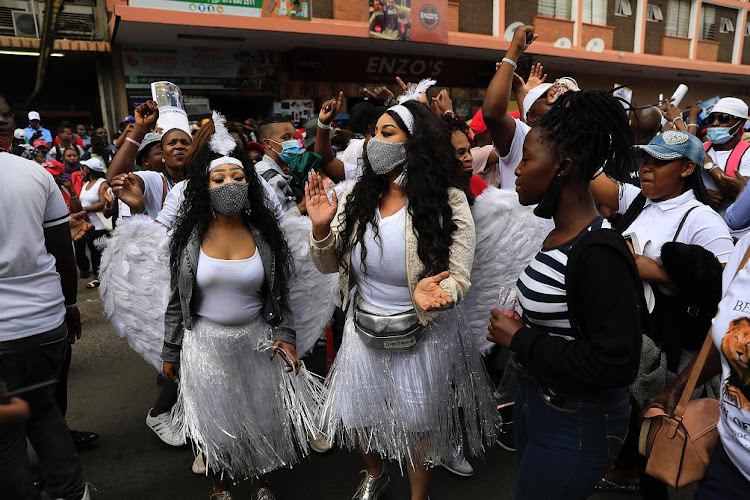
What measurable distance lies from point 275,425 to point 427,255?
4.12 ft

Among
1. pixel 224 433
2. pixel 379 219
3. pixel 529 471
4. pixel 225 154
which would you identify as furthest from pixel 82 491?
pixel 529 471

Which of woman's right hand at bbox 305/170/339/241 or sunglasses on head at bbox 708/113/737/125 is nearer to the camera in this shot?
woman's right hand at bbox 305/170/339/241

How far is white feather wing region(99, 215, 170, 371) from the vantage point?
8.74ft

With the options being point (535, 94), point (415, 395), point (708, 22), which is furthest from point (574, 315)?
point (708, 22)

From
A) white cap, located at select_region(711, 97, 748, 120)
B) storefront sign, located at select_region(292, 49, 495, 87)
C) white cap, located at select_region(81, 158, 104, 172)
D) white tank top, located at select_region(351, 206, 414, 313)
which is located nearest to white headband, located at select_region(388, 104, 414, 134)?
white tank top, located at select_region(351, 206, 414, 313)

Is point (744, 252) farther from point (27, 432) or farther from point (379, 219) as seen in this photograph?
point (27, 432)

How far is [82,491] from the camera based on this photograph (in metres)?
2.42

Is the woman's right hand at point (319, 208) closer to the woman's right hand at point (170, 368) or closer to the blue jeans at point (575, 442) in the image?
the woman's right hand at point (170, 368)

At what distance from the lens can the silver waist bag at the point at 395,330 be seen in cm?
229

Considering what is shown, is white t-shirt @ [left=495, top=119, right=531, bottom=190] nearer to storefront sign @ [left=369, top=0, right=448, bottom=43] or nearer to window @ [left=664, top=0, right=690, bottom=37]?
storefront sign @ [left=369, top=0, right=448, bottom=43]

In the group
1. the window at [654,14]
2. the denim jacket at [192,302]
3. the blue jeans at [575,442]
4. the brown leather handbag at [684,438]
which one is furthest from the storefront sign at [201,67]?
the window at [654,14]

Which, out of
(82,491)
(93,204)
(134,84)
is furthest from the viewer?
(134,84)

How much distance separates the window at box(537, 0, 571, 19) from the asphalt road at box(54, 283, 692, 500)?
16940mm

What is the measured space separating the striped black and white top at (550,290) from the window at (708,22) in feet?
78.7
